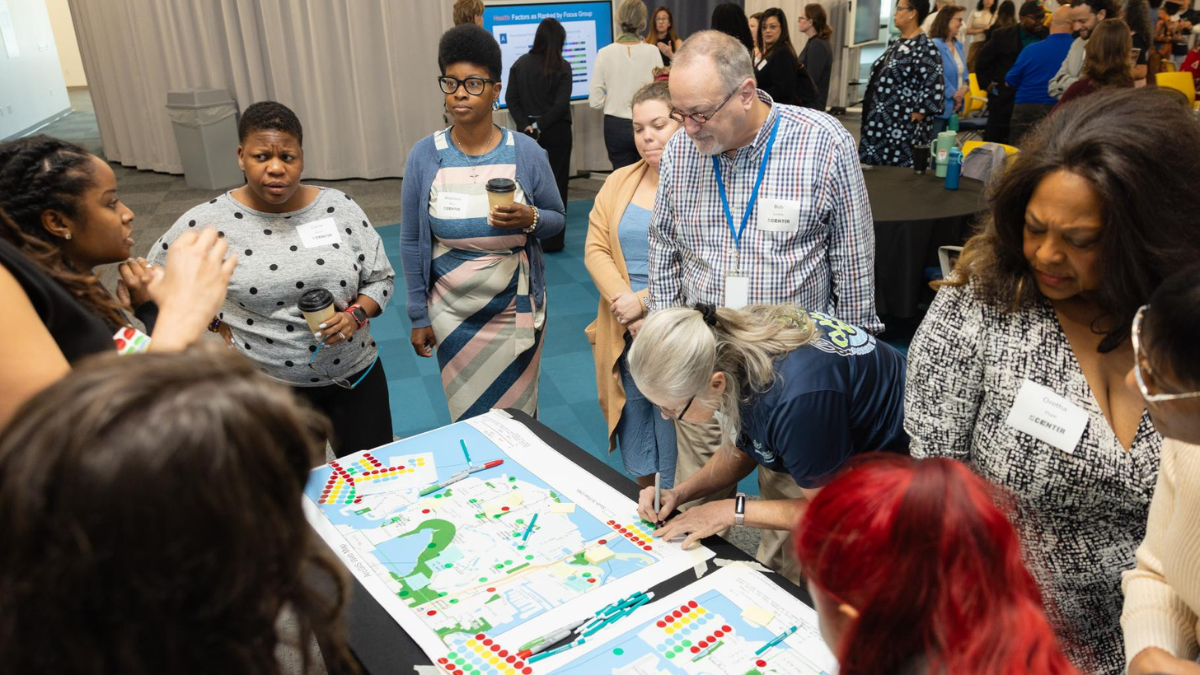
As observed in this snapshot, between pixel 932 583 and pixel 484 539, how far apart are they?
39.1 inches

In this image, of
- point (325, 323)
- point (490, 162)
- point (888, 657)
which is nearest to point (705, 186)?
point (490, 162)

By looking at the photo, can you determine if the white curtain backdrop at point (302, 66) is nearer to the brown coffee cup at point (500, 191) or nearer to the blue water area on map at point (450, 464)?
the brown coffee cup at point (500, 191)

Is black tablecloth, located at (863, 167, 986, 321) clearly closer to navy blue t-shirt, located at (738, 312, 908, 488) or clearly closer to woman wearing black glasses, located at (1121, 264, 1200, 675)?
navy blue t-shirt, located at (738, 312, 908, 488)

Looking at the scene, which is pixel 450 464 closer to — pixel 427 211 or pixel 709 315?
pixel 709 315

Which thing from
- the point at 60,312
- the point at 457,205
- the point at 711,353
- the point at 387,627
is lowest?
the point at 387,627

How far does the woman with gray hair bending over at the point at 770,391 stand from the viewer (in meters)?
1.49

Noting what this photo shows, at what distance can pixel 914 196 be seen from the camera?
3.91m

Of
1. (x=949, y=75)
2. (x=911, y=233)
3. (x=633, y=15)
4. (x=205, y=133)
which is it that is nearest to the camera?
(x=911, y=233)

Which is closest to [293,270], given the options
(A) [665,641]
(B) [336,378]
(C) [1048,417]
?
(B) [336,378]

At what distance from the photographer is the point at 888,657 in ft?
2.53

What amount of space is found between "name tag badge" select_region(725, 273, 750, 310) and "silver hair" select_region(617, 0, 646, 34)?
3.76 metres

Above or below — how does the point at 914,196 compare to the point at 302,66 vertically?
below

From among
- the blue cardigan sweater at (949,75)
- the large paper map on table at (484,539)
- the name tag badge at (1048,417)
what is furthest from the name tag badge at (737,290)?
the blue cardigan sweater at (949,75)

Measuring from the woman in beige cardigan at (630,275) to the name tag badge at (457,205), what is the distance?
0.37 m
